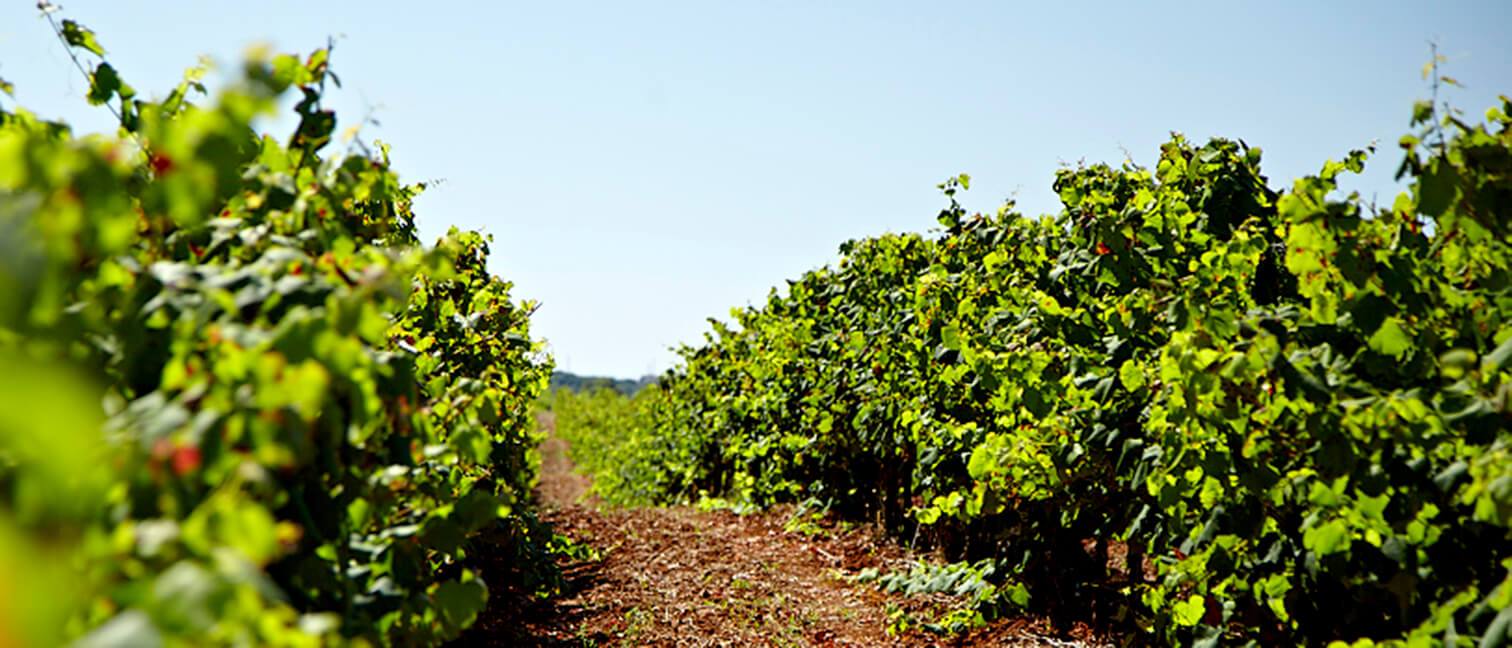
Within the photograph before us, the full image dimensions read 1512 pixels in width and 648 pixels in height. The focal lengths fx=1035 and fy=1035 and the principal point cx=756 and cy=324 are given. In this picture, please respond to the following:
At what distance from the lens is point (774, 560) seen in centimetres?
851

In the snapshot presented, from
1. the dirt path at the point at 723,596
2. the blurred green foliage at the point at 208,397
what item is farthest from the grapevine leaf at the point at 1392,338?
the dirt path at the point at 723,596

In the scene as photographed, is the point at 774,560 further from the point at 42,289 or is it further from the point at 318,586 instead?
the point at 42,289

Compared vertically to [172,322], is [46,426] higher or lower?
lower

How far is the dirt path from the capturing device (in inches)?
227

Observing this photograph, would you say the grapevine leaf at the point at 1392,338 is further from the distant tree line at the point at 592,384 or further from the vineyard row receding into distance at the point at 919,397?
the distant tree line at the point at 592,384

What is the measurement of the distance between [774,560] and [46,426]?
25.2 ft

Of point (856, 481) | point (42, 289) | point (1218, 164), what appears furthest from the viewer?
point (856, 481)

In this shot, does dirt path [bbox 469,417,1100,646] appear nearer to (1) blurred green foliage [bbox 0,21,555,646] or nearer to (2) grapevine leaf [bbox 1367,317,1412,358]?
(2) grapevine leaf [bbox 1367,317,1412,358]

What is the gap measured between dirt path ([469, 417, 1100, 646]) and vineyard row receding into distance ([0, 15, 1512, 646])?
41 cm

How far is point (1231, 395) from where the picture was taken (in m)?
3.32

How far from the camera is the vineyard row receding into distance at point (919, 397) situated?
4.51 feet

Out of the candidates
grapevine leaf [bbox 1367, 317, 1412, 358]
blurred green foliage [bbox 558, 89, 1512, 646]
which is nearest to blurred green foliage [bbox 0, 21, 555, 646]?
blurred green foliage [bbox 558, 89, 1512, 646]

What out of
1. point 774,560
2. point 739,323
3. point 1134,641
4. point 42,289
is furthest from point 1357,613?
point 739,323

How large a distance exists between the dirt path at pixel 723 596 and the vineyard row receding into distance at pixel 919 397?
0.41 metres
